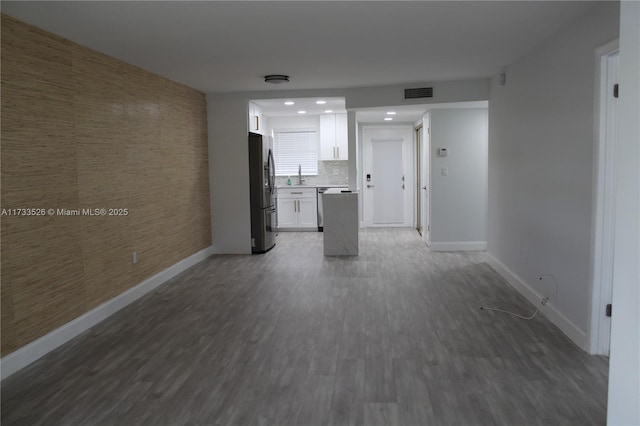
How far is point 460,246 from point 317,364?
4470mm

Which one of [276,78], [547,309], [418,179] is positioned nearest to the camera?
[547,309]

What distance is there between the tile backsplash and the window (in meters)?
0.11

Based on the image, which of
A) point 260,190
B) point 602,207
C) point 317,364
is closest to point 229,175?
point 260,190

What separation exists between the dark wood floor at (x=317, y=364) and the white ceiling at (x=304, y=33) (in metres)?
2.42

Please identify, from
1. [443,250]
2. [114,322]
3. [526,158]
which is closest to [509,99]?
[526,158]

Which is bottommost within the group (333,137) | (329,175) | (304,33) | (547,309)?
(547,309)

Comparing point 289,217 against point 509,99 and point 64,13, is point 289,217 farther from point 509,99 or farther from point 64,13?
point 64,13

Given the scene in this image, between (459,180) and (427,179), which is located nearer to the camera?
(459,180)

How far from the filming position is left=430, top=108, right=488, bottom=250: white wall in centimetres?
670

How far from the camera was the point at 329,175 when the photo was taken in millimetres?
9461

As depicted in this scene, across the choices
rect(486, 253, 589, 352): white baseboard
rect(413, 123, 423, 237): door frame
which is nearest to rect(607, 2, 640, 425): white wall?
rect(486, 253, 589, 352): white baseboard

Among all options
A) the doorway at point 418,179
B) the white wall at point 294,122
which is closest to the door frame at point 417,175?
the doorway at point 418,179

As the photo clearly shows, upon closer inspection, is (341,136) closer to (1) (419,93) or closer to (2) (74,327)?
(1) (419,93)

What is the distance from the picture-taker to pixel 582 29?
Result: 3232mm
